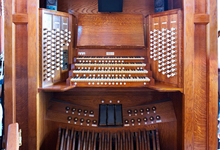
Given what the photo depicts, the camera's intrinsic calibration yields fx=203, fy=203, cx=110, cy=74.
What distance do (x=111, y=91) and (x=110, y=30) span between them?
0.61 metres

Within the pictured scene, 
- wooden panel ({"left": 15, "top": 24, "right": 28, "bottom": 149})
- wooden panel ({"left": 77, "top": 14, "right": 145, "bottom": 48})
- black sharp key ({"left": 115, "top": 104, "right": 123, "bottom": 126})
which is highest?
wooden panel ({"left": 77, "top": 14, "right": 145, "bottom": 48})

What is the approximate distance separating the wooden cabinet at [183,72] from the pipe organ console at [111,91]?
18 cm

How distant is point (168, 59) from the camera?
1.72 m

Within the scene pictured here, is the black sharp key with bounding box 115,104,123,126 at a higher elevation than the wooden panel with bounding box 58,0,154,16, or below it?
below

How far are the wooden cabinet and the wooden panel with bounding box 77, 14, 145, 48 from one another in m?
0.47

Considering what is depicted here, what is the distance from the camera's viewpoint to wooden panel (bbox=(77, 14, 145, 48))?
6.48 feet

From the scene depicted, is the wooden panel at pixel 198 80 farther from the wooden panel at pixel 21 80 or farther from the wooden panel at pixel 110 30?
the wooden panel at pixel 21 80

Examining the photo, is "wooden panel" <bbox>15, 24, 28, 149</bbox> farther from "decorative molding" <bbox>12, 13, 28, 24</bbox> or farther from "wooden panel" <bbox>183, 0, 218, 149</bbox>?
"wooden panel" <bbox>183, 0, 218, 149</bbox>

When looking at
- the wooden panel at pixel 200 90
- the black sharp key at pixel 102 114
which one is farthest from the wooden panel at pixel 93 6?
the black sharp key at pixel 102 114

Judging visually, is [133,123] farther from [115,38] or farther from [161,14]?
[161,14]

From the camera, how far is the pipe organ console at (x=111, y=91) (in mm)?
1812

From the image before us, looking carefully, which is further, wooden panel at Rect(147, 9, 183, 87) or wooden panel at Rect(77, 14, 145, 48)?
wooden panel at Rect(77, 14, 145, 48)

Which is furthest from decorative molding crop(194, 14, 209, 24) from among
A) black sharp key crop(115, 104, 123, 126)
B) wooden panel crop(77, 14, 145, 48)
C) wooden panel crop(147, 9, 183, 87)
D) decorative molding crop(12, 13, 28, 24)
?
decorative molding crop(12, 13, 28, 24)

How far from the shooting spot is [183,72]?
5.32 feet
